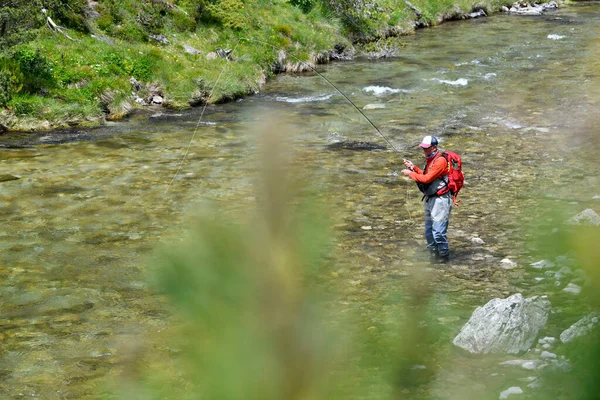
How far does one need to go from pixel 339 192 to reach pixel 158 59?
35.6 ft

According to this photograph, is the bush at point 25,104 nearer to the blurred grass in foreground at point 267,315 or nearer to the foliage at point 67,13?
the foliage at point 67,13

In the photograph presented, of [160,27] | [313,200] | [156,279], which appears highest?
[313,200]

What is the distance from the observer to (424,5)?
3741cm

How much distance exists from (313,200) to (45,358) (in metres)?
7.15

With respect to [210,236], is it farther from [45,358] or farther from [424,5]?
[424,5]

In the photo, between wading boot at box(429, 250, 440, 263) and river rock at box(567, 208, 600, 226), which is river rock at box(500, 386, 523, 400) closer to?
river rock at box(567, 208, 600, 226)

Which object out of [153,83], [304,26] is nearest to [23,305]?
[153,83]

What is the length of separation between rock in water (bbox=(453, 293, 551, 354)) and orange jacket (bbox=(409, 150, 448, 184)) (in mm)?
2839

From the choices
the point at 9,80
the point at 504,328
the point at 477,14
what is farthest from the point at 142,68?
the point at 477,14

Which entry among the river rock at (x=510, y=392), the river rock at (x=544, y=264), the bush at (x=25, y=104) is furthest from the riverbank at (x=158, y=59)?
the river rock at (x=510, y=392)

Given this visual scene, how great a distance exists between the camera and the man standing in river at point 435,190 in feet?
33.4

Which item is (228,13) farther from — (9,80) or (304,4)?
(9,80)

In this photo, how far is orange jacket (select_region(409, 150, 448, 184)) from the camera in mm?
10180

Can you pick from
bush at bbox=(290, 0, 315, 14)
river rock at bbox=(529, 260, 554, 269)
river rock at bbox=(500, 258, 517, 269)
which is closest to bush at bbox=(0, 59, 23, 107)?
river rock at bbox=(500, 258, 517, 269)
